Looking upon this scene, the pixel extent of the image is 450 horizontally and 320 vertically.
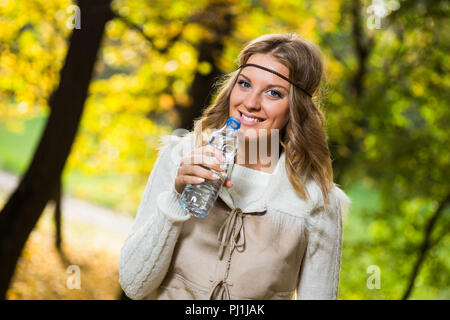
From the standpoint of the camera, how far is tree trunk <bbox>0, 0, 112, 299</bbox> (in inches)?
148

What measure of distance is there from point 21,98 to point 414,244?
613 centimetres

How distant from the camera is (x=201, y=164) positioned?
5.29 feet

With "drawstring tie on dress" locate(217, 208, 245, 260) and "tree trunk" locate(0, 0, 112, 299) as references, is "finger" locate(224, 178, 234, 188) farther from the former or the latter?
"tree trunk" locate(0, 0, 112, 299)

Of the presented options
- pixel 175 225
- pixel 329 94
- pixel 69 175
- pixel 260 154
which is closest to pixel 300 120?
pixel 260 154

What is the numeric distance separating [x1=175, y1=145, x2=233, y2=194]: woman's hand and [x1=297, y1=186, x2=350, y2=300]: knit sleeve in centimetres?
57

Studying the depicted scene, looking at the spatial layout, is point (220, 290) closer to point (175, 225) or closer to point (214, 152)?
point (175, 225)

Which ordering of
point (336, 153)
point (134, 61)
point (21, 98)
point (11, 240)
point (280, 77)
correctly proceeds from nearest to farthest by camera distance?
point (280, 77) → point (11, 240) → point (21, 98) → point (336, 153) → point (134, 61)

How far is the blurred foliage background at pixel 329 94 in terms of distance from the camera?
5492mm

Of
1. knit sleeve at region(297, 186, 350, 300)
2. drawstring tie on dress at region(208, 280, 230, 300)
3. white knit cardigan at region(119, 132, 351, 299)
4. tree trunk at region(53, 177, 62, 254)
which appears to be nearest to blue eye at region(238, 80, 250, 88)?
white knit cardigan at region(119, 132, 351, 299)

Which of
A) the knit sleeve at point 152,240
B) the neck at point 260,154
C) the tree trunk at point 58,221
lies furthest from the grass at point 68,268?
the neck at point 260,154

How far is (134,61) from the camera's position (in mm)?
7609

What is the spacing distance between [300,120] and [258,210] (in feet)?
1.62
